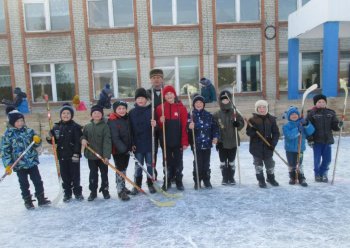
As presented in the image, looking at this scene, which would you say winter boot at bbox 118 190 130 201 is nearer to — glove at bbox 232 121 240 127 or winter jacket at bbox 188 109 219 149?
winter jacket at bbox 188 109 219 149

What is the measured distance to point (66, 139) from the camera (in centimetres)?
454

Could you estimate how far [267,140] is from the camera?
4.93m

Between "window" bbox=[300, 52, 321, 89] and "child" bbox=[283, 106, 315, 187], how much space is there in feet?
30.5

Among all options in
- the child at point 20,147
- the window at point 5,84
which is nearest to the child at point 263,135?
the child at point 20,147

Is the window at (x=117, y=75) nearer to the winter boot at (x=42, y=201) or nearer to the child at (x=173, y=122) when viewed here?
the child at (x=173, y=122)

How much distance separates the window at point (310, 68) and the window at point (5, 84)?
11.9 meters

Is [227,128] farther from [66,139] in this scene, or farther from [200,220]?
[66,139]

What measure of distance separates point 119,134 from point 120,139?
0.23ft

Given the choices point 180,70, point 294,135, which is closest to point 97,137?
point 294,135

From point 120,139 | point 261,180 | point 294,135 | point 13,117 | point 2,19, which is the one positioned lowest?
point 261,180

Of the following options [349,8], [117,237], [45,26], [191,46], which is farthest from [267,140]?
[45,26]

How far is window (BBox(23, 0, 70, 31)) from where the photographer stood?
13.0 metres

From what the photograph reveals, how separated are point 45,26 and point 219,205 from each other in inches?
456

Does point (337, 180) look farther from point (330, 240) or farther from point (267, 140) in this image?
point (330, 240)
